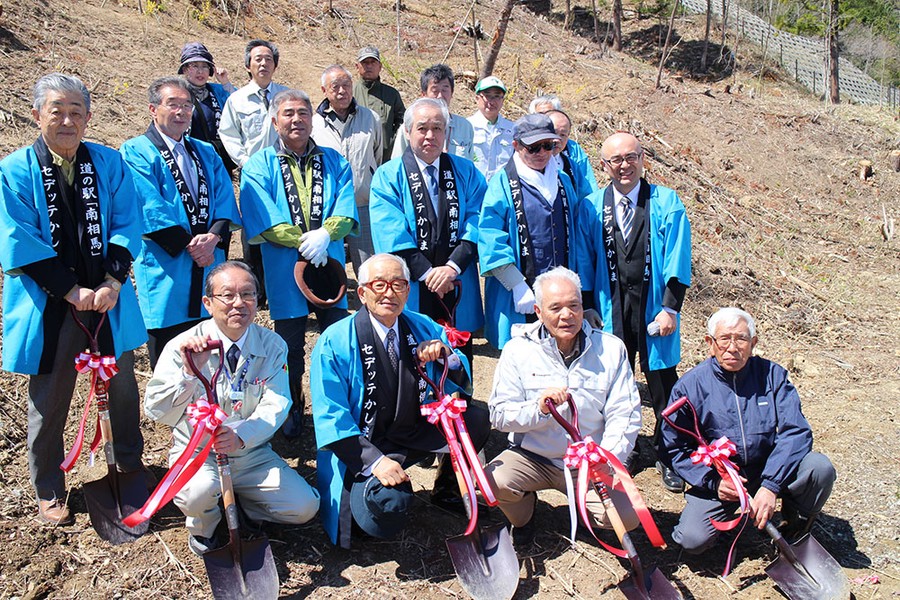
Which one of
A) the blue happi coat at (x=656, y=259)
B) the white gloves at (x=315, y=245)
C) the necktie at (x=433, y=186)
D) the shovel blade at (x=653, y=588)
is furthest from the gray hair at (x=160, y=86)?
the shovel blade at (x=653, y=588)

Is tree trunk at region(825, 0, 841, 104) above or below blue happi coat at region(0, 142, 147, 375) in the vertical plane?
above

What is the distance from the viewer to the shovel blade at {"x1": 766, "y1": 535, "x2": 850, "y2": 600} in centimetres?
346

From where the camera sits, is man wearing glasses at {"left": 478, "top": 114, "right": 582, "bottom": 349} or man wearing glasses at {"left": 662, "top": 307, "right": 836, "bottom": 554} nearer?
man wearing glasses at {"left": 662, "top": 307, "right": 836, "bottom": 554}

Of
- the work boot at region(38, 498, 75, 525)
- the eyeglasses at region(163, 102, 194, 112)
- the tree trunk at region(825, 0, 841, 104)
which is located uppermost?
the tree trunk at region(825, 0, 841, 104)

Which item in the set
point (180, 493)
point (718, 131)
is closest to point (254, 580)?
point (180, 493)

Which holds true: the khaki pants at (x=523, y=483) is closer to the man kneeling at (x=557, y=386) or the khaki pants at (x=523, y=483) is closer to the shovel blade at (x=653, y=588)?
the man kneeling at (x=557, y=386)

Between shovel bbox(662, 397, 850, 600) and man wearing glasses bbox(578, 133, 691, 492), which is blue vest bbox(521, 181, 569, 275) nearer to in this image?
man wearing glasses bbox(578, 133, 691, 492)

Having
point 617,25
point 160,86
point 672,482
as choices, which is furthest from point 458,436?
point 617,25

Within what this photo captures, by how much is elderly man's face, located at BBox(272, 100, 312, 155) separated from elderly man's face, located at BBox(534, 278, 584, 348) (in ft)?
5.79

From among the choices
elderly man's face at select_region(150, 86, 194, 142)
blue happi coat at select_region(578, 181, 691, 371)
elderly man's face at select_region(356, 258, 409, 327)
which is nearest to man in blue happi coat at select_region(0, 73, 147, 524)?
elderly man's face at select_region(150, 86, 194, 142)

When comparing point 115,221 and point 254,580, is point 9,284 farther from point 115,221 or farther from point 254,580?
point 254,580

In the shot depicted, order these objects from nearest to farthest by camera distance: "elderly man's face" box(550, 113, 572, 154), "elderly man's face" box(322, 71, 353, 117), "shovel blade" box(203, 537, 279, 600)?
"shovel blade" box(203, 537, 279, 600) < "elderly man's face" box(550, 113, 572, 154) < "elderly man's face" box(322, 71, 353, 117)

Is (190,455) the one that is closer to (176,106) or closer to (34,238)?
(34,238)

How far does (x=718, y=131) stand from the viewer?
517 inches
